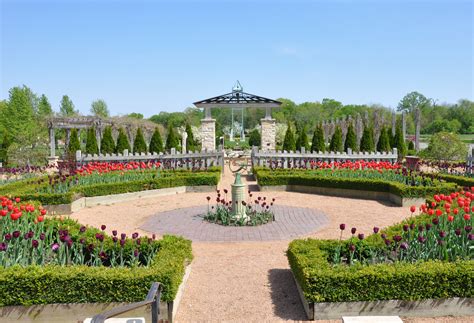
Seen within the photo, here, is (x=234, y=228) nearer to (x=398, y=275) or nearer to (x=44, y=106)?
(x=398, y=275)

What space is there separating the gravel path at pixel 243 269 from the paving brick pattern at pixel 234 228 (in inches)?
10.8

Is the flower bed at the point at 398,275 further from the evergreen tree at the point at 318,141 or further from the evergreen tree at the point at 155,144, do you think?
the evergreen tree at the point at 155,144

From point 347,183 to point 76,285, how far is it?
11393 mm

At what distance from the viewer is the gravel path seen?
17.1 ft

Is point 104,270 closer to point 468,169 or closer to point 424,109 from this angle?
point 468,169

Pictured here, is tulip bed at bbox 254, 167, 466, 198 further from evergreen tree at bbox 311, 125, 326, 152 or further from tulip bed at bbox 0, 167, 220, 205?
evergreen tree at bbox 311, 125, 326, 152

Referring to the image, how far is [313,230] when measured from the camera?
9508mm

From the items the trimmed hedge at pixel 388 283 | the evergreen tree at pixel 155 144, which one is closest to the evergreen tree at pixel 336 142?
the evergreen tree at pixel 155 144

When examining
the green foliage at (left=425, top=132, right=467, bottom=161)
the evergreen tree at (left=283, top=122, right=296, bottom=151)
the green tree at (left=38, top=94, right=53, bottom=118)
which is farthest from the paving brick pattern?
the green tree at (left=38, top=94, right=53, bottom=118)

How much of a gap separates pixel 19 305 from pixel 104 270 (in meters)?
1.07

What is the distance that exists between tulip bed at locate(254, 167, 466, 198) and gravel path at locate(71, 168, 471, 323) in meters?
0.92

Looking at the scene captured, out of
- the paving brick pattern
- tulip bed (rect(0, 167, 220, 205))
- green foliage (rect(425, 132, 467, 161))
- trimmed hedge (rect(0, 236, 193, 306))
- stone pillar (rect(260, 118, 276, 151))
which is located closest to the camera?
trimmed hedge (rect(0, 236, 193, 306))

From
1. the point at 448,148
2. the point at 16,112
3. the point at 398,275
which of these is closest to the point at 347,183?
the point at 398,275

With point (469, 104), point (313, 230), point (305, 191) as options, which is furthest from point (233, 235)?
point (469, 104)
